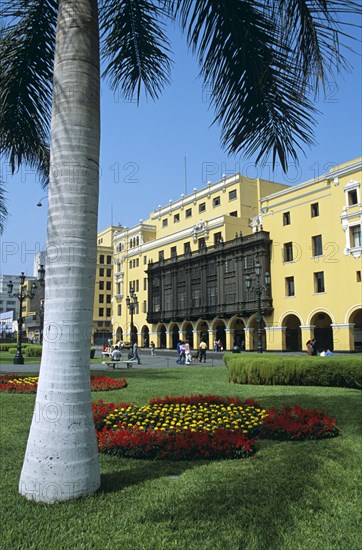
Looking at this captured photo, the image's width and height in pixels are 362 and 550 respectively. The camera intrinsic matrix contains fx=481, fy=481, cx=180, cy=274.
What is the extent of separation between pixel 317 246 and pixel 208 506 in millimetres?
38229

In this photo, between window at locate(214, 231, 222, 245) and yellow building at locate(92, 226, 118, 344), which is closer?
window at locate(214, 231, 222, 245)

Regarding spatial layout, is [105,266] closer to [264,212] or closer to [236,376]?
[264,212]

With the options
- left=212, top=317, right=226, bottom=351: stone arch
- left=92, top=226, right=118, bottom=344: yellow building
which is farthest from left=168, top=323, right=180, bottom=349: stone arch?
left=92, top=226, right=118, bottom=344: yellow building

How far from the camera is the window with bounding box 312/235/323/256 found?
40031mm

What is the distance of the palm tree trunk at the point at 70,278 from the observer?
405cm

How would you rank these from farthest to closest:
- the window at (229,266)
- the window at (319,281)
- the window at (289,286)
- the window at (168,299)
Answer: the window at (168,299) → the window at (229,266) → the window at (289,286) → the window at (319,281)

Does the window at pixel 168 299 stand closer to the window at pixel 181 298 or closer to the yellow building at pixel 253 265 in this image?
the yellow building at pixel 253 265

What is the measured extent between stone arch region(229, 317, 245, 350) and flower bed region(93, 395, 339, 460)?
39.5 metres

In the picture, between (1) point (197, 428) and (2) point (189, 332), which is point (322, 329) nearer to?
(2) point (189, 332)

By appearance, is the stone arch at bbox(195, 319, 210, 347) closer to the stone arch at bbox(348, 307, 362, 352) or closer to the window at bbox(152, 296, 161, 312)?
the window at bbox(152, 296, 161, 312)

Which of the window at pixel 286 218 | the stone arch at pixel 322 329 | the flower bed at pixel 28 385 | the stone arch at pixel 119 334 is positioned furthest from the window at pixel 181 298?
the flower bed at pixel 28 385

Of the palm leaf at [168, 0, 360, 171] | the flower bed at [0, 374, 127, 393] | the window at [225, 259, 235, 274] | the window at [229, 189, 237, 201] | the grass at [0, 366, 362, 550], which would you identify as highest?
the window at [229, 189, 237, 201]

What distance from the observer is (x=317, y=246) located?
40406 millimetres

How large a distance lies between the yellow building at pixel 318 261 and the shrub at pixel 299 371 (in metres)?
23.3
